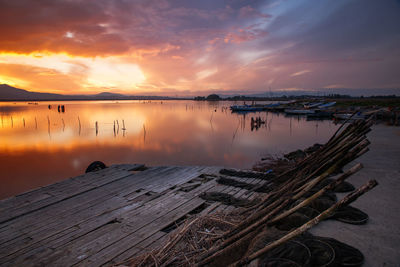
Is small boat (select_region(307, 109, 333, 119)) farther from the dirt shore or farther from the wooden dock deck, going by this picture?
the wooden dock deck

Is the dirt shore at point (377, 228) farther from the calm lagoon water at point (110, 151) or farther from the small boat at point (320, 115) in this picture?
the small boat at point (320, 115)

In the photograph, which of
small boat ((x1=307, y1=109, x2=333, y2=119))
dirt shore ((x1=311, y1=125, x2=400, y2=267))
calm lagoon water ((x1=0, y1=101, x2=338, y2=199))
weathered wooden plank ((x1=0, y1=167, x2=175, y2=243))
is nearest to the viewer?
dirt shore ((x1=311, y1=125, x2=400, y2=267))

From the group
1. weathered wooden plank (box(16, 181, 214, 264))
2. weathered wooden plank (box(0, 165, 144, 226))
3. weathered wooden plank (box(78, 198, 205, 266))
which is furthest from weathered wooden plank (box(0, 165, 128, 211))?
weathered wooden plank (box(78, 198, 205, 266))

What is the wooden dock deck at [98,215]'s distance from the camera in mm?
4301

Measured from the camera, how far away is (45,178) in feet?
44.0

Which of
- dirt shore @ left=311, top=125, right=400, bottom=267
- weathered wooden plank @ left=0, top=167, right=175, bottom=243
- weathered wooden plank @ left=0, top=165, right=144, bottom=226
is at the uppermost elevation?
dirt shore @ left=311, top=125, right=400, bottom=267

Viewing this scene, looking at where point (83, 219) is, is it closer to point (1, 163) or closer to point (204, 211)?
point (204, 211)

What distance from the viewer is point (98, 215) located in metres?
5.75

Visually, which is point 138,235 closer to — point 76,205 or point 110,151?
point 76,205

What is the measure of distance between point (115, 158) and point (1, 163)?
8340 mm

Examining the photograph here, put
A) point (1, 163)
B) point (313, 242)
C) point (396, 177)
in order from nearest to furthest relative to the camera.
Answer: point (313, 242)
point (396, 177)
point (1, 163)

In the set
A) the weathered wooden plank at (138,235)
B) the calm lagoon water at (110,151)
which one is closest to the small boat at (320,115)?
the calm lagoon water at (110,151)

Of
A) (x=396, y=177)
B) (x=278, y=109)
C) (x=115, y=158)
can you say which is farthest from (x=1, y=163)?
(x=278, y=109)

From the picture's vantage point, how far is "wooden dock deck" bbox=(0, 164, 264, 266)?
169 inches
